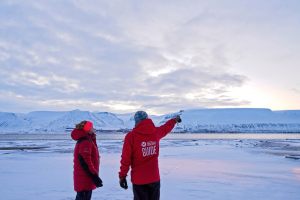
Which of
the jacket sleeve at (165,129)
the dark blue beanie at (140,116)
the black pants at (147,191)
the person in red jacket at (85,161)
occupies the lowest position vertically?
the black pants at (147,191)

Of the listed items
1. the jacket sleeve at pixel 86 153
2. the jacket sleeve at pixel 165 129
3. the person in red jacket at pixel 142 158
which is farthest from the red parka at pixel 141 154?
the jacket sleeve at pixel 86 153

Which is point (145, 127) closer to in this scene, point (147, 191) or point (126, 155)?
point (126, 155)

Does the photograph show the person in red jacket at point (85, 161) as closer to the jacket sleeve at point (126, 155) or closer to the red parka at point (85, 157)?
the red parka at point (85, 157)

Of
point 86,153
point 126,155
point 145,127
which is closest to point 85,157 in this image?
point 86,153

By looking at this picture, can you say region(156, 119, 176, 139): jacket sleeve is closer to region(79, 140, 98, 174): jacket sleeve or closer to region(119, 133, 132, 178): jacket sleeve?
region(119, 133, 132, 178): jacket sleeve

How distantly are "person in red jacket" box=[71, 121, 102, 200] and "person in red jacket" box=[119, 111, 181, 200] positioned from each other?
2.14ft

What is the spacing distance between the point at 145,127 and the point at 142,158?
350 mm

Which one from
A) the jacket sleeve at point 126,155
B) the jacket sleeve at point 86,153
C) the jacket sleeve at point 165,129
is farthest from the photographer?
the jacket sleeve at point 86,153

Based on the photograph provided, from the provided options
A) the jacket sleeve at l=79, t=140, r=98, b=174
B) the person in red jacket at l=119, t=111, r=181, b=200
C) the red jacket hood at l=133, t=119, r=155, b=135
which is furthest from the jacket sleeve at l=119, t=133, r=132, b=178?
the jacket sleeve at l=79, t=140, r=98, b=174

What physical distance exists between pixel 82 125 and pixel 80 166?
1.74 ft

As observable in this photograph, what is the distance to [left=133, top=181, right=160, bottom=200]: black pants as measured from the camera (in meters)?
4.21

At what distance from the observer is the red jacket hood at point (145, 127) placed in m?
4.18

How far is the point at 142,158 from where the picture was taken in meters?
4.18

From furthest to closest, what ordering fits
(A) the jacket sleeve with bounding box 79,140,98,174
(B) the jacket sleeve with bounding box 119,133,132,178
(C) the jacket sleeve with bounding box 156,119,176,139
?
(A) the jacket sleeve with bounding box 79,140,98,174, (C) the jacket sleeve with bounding box 156,119,176,139, (B) the jacket sleeve with bounding box 119,133,132,178
